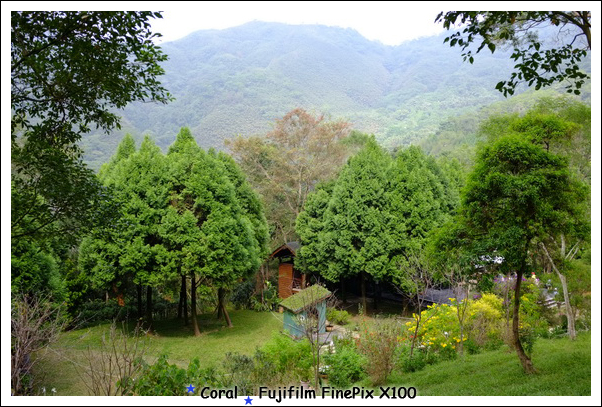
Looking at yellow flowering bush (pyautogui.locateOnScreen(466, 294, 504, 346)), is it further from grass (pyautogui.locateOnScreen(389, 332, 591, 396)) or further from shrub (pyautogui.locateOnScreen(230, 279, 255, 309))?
shrub (pyautogui.locateOnScreen(230, 279, 255, 309))

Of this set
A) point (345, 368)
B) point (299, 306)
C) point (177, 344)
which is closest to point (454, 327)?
point (345, 368)

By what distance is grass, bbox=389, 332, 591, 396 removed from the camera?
4340 millimetres

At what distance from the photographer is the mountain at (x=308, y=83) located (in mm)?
26234

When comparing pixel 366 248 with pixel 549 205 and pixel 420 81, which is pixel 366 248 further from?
pixel 420 81

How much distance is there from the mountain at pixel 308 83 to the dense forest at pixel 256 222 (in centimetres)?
104

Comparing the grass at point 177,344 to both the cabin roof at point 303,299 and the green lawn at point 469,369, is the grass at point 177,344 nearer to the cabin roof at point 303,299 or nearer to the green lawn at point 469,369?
the green lawn at point 469,369

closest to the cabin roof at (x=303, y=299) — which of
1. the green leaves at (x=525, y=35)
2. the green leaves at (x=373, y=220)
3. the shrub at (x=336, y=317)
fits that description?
the shrub at (x=336, y=317)

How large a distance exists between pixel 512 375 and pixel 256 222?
928cm

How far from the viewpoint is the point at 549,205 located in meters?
4.21

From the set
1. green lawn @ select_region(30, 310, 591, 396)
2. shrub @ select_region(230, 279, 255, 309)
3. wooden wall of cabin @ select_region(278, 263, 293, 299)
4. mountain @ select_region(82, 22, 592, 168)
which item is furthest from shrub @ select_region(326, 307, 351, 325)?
mountain @ select_region(82, 22, 592, 168)

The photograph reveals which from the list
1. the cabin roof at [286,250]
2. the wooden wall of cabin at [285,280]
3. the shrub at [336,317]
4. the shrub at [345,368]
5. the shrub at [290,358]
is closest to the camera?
the shrub at [345,368]

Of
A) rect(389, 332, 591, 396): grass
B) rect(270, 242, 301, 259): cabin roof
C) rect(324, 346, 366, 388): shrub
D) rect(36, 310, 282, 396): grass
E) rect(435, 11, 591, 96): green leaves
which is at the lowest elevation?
rect(36, 310, 282, 396): grass

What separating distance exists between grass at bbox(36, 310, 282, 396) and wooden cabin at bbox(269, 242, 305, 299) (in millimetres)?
1823

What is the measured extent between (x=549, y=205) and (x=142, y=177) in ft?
27.4
